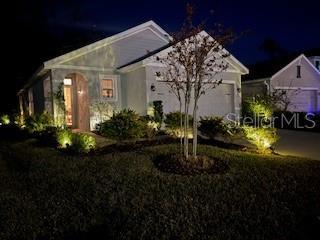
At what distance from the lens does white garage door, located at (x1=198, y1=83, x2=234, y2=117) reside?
16.5 m

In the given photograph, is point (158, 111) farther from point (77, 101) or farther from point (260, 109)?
point (260, 109)

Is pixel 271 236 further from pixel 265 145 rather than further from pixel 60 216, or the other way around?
pixel 265 145

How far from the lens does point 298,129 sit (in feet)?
53.8

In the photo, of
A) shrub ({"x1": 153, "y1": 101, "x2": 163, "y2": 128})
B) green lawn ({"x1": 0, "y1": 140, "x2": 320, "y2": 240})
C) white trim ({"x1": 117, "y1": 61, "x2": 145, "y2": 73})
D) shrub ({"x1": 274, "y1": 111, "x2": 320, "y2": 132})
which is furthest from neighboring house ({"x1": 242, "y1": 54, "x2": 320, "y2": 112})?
green lawn ({"x1": 0, "y1": 140, "x2": 320, "y2": 240})

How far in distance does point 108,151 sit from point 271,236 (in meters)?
6.53

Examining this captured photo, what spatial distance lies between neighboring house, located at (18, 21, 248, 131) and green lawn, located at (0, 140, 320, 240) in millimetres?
6890

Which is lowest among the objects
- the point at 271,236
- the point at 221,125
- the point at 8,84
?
the point at 271,236

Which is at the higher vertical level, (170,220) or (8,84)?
(8,84)

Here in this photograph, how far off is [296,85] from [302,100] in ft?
4.20

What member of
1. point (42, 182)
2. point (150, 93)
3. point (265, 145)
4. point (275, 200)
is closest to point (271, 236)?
point (275, 200)

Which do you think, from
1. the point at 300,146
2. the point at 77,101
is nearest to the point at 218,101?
the point at 300,146

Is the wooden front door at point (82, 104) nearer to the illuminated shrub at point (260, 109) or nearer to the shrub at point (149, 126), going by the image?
the shrub at point (149, 126)

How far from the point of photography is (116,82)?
15.9 metres

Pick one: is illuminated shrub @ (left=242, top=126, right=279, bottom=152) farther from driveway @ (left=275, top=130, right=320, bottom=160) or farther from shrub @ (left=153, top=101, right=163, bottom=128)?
shrub @ (left=153, top=101, right=163, bottom=128)
